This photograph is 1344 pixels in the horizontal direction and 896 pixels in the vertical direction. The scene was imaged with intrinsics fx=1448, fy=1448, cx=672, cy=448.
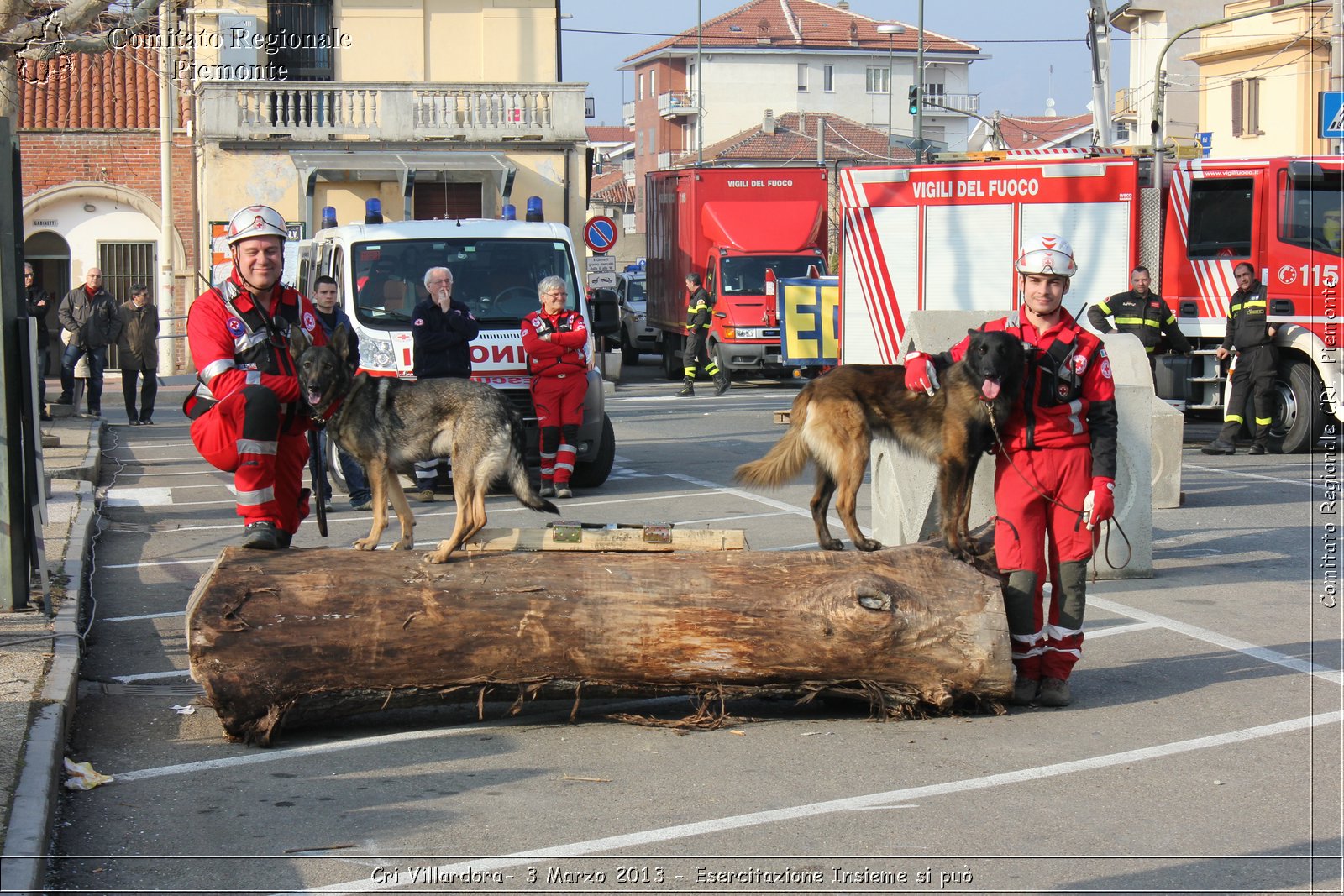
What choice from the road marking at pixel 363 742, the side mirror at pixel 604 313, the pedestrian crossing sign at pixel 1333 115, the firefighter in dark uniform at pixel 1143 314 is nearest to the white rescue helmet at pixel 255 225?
the road marking at pixel 363 742

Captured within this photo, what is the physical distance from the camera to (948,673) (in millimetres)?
6105

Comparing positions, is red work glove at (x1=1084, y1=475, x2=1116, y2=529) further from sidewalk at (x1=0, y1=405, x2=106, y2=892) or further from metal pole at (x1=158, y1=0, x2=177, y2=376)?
metal pole at (x1=158, y1=0, x2=177, y2=376)

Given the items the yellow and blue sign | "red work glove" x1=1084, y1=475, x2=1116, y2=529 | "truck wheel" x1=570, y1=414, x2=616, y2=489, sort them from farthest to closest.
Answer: the yellow and blue sign, "truck wheel" x1=570, y1=414, x2=616, y2=489, "red work glove" x1=1084, y1=475, x2=1116, y2=529

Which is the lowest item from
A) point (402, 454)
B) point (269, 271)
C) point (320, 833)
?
point (320, 833)

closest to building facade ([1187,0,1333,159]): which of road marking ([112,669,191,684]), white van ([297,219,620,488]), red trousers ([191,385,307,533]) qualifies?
white van ([297,219,620,488])

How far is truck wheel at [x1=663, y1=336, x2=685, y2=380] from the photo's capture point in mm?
28938

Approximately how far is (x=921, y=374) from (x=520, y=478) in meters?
2.22

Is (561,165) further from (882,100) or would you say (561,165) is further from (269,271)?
(882,100)

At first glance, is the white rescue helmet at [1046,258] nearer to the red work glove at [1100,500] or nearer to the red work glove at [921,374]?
the red work glove at [921,374]

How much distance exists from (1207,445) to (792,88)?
76932mm

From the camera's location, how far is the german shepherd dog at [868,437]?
664cm

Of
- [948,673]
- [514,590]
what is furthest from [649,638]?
[948,673]

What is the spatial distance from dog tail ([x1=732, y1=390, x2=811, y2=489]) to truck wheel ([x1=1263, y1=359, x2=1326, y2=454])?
990 centimetres

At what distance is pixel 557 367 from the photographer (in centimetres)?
1242
